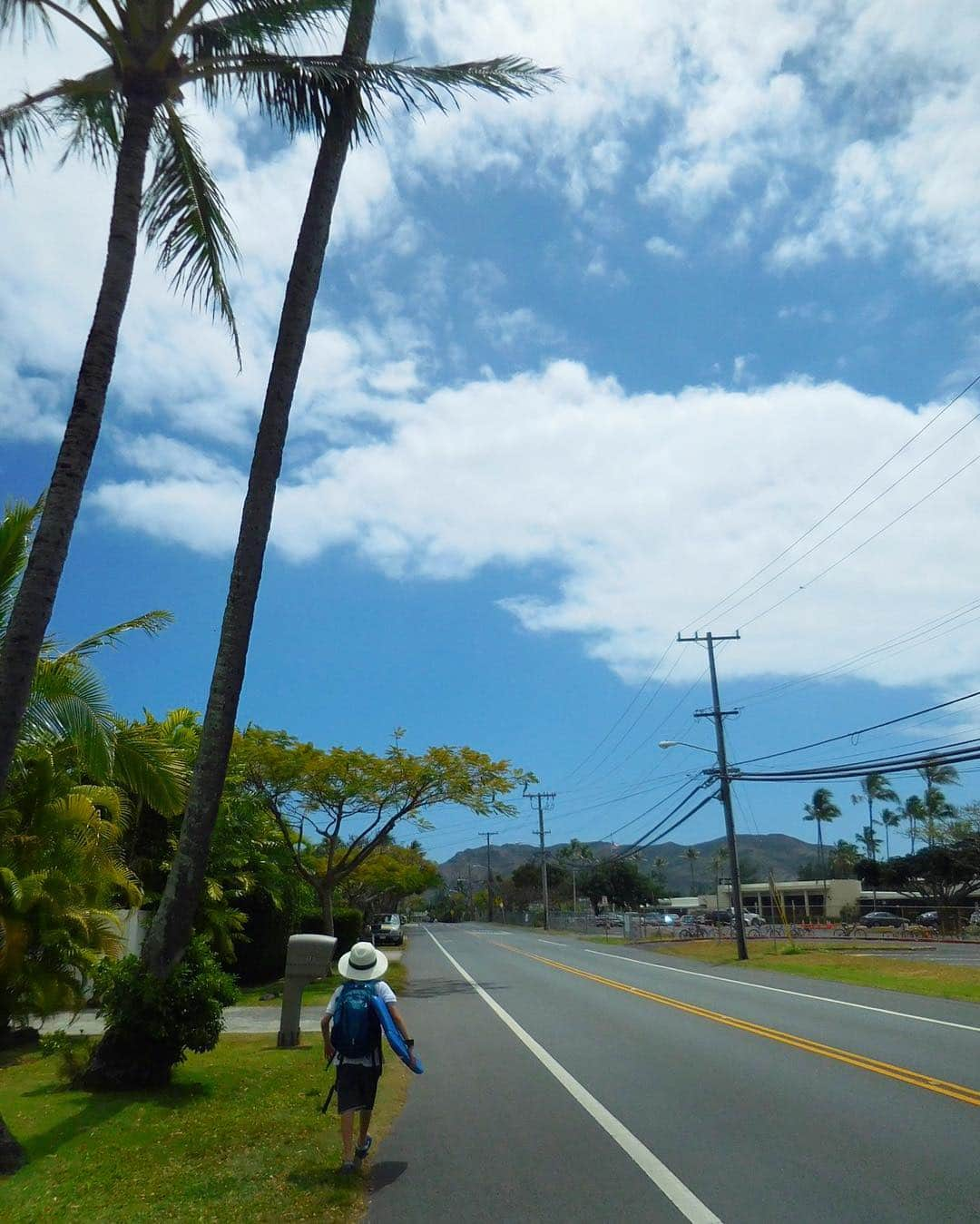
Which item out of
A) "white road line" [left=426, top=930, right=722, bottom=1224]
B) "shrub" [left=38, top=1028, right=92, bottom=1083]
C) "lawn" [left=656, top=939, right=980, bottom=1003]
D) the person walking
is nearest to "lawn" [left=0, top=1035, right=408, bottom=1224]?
"shrub" [left=38, top=1028, right=92, bottom=1083]

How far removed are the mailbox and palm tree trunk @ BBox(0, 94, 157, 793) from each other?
6.64 m

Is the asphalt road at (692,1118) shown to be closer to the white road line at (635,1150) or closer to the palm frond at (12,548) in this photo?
the white road line at (635,1150)

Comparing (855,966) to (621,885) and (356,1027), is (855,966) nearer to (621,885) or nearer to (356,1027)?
(356,1027)

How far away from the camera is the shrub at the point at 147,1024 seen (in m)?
9.77

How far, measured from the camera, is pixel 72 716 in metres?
11.3

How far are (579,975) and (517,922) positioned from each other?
301 ft

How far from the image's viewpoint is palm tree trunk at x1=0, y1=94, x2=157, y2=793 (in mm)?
7797

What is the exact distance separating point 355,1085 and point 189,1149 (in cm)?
176

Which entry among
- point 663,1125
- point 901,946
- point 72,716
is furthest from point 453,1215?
point 901,946

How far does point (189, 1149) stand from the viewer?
7758mm

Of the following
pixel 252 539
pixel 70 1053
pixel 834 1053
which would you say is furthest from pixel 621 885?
pixel 252 539

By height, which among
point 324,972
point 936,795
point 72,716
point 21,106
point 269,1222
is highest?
point 936,795

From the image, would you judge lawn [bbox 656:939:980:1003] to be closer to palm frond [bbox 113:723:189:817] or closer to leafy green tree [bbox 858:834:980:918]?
palm frond [bbox 113:723:189:817]

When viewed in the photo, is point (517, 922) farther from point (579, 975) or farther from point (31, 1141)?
point (31, 1141)
